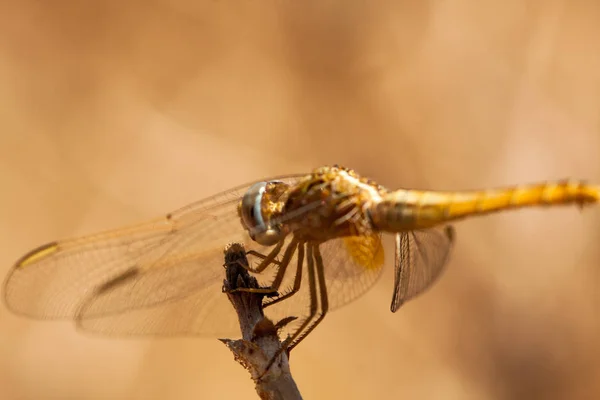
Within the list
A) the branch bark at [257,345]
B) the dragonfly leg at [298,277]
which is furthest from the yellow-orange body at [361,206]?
the branch bark at [257,345]

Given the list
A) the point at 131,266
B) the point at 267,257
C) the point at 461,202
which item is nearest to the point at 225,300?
the point at 267,257

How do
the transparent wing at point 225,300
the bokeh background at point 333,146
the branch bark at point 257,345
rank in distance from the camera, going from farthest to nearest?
the bokeh background at point 333,146, the transparent wing at point 225,300, the branch bark at point 257,345

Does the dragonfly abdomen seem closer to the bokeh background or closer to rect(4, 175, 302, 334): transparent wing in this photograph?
rect(4, 175, 302, 334): transparent wing

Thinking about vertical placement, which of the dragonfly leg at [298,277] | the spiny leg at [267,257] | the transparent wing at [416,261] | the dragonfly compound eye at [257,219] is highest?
the dragonfly compound eye at [257,219]

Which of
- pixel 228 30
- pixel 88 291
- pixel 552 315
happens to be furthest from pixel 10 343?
pixel 552 315

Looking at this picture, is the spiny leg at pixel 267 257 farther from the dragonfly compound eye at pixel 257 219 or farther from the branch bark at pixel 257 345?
the branch bark at pixel 257 345

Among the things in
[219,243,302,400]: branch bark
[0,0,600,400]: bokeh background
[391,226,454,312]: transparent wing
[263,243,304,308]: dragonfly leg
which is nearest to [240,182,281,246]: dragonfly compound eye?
[263,243,304,308]: dragonfly leg

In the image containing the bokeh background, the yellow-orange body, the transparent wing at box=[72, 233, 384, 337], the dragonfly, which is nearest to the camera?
the yellow-orange body

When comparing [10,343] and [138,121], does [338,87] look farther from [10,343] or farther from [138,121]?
[10,343]
